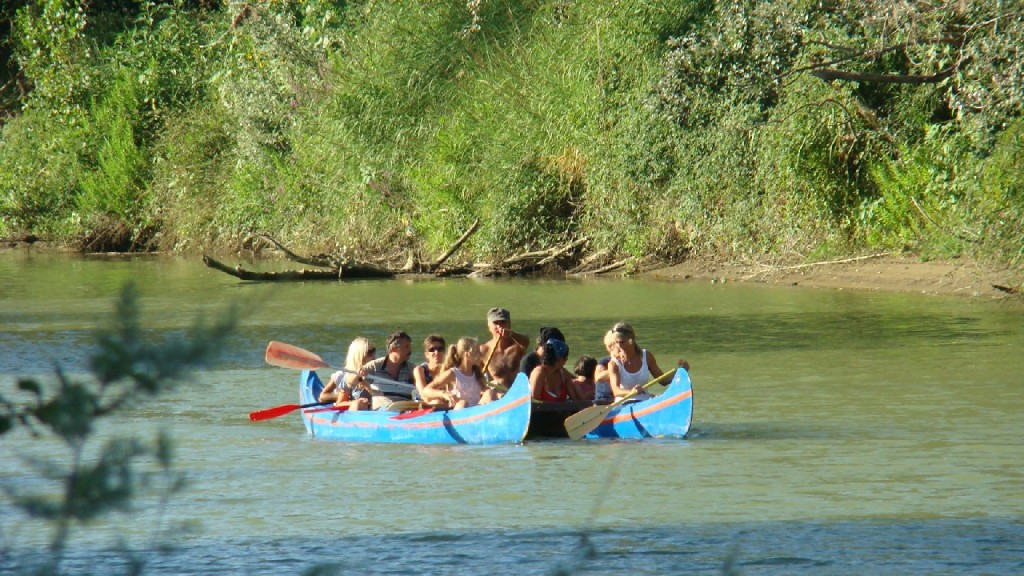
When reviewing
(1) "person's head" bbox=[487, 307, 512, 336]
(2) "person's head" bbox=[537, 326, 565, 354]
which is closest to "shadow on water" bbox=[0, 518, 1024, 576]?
(2) "person's head" bbox=[537, 326, 565, 354]

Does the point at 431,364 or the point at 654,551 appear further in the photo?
the point at 431,364

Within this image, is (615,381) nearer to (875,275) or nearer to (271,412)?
(271,412)

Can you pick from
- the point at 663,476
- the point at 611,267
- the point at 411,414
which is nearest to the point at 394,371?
the point at 411,414

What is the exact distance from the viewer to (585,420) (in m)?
10.0

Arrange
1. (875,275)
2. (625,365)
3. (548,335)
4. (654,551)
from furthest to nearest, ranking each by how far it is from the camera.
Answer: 1. (875,275)
2. (625,365)
3. (548,335)
4. (654,551)

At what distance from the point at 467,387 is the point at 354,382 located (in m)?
1.14

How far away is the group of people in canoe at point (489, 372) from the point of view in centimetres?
1053

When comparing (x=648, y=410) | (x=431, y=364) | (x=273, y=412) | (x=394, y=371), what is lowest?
(x=273, y=412)

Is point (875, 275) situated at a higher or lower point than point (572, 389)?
higher

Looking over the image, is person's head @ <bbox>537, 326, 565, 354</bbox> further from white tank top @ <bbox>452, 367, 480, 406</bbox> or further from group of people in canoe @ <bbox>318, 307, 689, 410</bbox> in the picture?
white tank top @ <bbox>452, 367, 480, 406</bbox>

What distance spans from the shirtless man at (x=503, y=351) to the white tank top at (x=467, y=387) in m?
0.58

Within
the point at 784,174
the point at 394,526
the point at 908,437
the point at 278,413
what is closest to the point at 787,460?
the point at 908,437

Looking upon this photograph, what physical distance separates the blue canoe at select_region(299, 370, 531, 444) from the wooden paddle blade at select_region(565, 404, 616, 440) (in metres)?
0.36

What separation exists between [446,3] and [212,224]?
33.9ft
